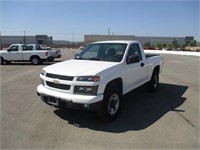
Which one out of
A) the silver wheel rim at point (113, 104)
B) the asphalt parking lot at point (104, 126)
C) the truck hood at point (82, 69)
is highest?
the truck hood at point (82, 69)

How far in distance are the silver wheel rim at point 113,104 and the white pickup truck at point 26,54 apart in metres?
14.0

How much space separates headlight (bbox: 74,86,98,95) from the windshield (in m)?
1.37

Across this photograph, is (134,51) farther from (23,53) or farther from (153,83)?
(23,53)

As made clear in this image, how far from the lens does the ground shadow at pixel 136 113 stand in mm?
4551

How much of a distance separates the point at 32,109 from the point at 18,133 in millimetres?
1458

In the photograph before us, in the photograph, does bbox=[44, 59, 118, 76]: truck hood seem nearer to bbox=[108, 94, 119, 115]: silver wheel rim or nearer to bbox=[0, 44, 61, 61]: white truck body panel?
bbox=[108, 94, 119, 115]: silver wheel rim

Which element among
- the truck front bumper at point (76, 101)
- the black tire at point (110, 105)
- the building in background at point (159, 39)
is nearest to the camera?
the truck front bumper at point (76, 101)

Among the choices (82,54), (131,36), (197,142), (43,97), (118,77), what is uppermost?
(131,36)

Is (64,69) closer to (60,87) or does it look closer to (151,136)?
(60,87)

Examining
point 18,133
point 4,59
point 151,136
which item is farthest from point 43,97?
point 4,59

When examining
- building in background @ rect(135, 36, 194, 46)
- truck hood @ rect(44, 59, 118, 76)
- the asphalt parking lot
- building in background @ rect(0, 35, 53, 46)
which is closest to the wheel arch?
truck hood @ rect(44, 59, 118, 76)

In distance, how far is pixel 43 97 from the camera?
4805 mm

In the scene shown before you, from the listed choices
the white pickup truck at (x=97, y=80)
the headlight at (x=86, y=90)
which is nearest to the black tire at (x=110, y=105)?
the white pickup truck at (x=97, y=80)

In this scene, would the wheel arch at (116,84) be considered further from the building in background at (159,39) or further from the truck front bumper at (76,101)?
the building in background at (159,39)
